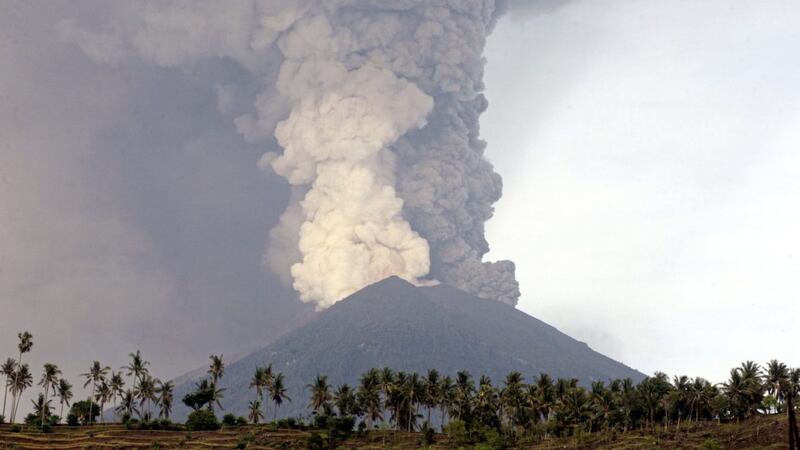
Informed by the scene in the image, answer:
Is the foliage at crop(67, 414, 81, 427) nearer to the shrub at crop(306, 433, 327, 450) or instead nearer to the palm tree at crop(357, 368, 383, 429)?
the shrub at crop(306, 433, 327, 450)

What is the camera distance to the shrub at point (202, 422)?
159750 mm

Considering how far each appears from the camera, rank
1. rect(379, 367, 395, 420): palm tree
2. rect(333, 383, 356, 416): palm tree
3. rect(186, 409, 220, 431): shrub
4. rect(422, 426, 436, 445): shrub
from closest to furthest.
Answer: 1. rect(422, 426, 436, 445): shrub
2. rect(186, 409, 220, 431): shrub
3. rect(379, 367, 395, 420): palm tree
4. rect(333, 383, 356, 416): palm tree

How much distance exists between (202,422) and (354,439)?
2946 centimetres

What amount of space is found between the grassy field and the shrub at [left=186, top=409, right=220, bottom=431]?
5.35 metres

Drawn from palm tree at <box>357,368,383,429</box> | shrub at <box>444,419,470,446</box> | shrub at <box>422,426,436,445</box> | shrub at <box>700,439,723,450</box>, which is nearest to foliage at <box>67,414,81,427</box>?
palm tree at <box>357,368,383,429</box>

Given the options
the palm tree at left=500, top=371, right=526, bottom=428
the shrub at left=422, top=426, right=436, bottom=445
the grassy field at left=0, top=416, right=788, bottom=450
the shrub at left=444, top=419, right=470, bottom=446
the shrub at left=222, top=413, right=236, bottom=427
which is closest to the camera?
the grassy field at left=0, top=416, right=788, bottom=450

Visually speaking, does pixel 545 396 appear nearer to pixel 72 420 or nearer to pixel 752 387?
pixel 752 387

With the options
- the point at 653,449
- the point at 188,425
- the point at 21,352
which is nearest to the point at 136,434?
the point at 188,425

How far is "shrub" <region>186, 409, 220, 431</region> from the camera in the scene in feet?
524

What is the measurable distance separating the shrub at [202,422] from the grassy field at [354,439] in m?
5.35

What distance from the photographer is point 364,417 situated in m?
175

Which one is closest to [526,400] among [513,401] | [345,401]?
[513,401]

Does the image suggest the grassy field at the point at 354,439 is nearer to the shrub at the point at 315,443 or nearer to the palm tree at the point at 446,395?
the shrub at the point at 315,443

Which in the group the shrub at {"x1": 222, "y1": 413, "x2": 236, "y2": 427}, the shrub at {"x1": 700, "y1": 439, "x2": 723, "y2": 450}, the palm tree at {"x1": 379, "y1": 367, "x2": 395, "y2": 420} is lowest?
the shrub at {"x1": 700, "y1": 439, "x2": 723, "y2": 450}
